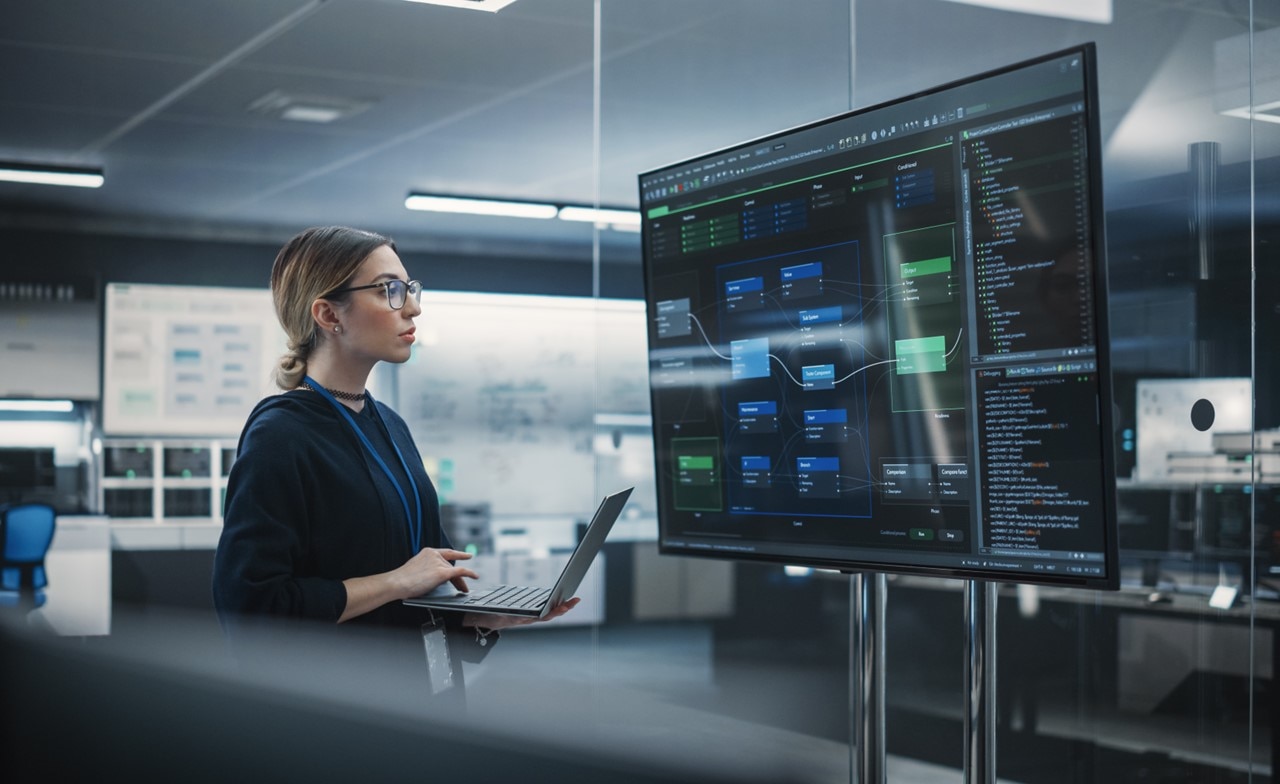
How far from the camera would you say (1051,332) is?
5.34ft

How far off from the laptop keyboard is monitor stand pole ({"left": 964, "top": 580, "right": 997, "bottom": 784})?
0.64 m

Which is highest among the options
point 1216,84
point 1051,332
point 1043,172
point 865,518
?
point 1216,84

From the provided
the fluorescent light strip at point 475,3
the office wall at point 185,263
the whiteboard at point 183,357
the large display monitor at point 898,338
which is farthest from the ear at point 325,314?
the office wall at point 185,263

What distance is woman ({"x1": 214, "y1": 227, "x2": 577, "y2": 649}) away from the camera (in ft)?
5.08

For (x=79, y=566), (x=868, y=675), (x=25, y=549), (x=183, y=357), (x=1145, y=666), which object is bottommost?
(x=79, y=566)

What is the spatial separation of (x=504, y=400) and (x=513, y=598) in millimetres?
7132

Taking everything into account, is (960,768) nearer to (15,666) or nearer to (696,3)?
(696,3)

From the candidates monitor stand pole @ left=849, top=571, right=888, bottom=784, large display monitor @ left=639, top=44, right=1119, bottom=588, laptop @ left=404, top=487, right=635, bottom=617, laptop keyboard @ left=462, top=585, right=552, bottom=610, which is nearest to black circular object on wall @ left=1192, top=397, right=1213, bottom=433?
monitor stand pole @ left=849, top=571, right=888, bottom=784

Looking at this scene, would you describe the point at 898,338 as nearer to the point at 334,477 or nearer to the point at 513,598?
the point at 513,598

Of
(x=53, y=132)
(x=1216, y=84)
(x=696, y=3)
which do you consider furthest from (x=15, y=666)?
(x=53, y=132)

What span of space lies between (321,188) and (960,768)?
4.98 m

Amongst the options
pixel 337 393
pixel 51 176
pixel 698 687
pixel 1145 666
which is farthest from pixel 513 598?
pixel 51 176

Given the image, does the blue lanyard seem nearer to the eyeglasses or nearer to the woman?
the woman

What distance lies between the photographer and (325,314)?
174cm
